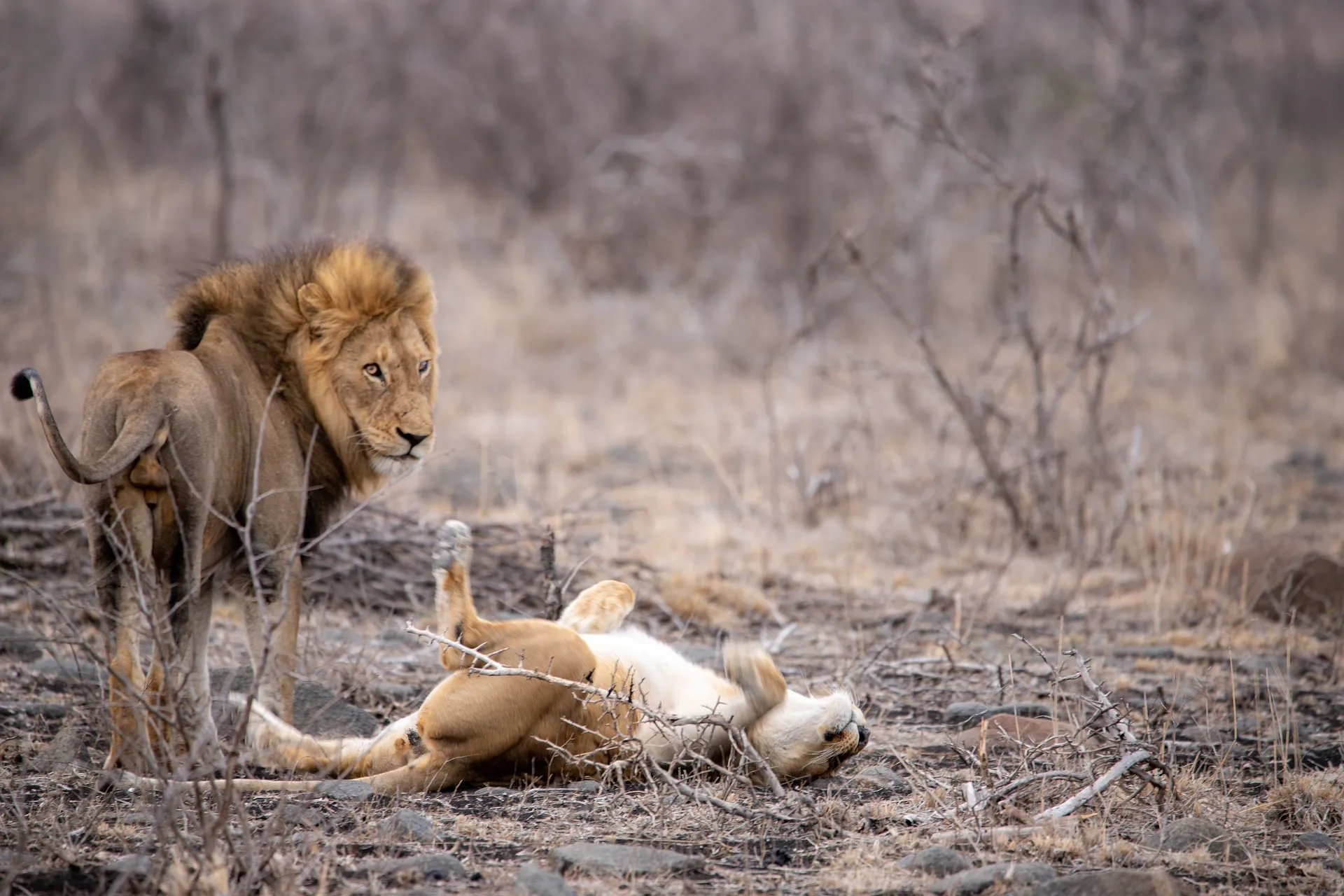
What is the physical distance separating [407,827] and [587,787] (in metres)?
0.64

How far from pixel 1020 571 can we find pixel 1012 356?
6.14m

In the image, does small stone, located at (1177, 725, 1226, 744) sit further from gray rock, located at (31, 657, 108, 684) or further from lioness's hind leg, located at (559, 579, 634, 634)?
gray rock, located at (31, 657, 108, 684)

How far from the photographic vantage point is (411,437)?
437cm

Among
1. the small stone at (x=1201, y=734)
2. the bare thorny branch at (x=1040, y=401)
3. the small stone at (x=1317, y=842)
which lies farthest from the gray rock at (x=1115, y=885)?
the bare thorny branch at (x=1040, y=401)

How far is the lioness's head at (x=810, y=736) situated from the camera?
388cm

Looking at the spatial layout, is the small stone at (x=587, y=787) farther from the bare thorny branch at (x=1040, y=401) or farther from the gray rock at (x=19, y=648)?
the bare thorny branch at (x=1040, y=401)

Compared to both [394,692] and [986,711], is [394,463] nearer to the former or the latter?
[394,692]

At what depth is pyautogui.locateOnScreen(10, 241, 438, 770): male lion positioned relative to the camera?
3.41 metres

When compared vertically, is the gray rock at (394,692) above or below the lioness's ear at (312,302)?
below

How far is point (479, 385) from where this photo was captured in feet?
37.3

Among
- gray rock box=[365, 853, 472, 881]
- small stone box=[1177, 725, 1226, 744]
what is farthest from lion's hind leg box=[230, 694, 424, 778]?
small stone box=[1177, 725, 1226, 744]

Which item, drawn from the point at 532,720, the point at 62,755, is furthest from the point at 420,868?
the point at 62,755

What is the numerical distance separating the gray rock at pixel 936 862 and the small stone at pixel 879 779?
Result: 0.70 m

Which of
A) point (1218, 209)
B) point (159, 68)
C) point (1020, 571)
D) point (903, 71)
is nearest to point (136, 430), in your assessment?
point (1020, 571)
